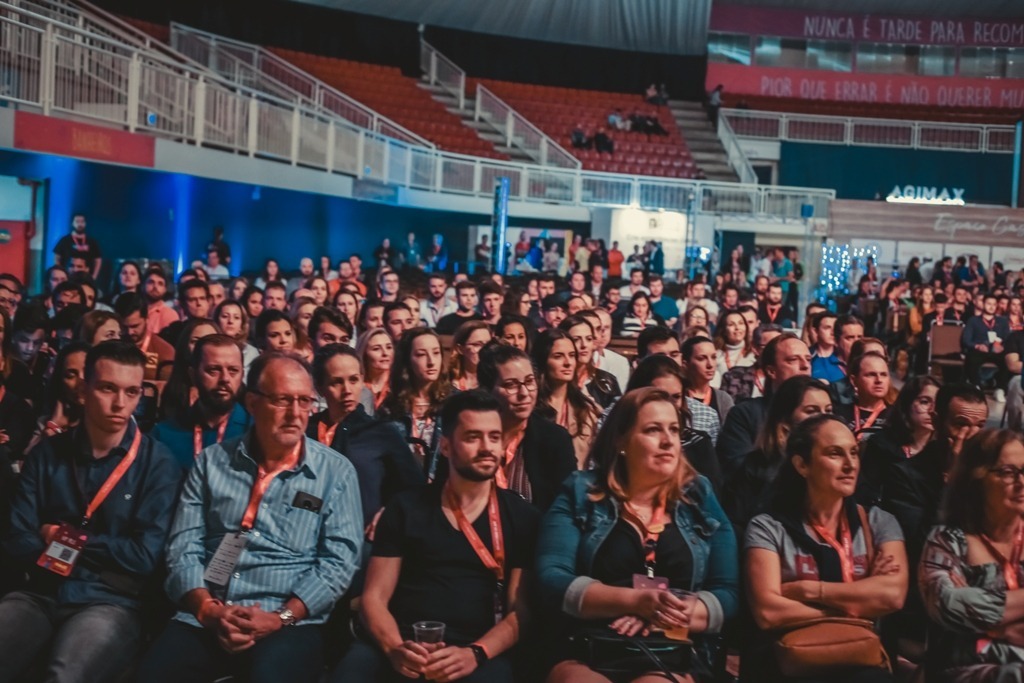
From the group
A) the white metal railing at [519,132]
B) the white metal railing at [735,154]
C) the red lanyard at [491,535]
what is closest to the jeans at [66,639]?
the red lanyard at [491,535]

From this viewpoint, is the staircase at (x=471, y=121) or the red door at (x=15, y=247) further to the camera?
the staircase at (x=471, y=121)

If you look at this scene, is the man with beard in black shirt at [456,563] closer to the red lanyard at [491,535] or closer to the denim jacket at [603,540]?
the red lanyard at [491,535]

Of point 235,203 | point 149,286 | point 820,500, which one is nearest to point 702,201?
point 235,203

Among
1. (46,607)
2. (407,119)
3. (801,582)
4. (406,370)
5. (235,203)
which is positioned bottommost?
(46,607)

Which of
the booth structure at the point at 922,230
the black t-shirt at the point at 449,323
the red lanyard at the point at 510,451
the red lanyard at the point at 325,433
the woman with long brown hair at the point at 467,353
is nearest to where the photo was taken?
the red lanyard at the point at 510,451

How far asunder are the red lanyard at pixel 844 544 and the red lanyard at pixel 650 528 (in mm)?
498

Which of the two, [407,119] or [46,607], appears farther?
[407,119]

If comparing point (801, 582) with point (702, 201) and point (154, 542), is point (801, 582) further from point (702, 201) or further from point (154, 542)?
point (702, 201)

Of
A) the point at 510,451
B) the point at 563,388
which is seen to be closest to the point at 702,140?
the point at 563,388

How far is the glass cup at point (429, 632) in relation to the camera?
368 centimetres

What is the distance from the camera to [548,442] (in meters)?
4.90

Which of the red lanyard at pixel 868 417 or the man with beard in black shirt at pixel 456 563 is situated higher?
the red lanyard at pixel 868 417

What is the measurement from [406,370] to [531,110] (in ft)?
86.9

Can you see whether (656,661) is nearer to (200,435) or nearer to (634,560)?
(634,560)
